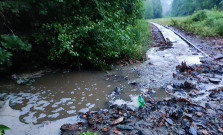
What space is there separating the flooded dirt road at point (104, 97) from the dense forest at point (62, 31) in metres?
0.86

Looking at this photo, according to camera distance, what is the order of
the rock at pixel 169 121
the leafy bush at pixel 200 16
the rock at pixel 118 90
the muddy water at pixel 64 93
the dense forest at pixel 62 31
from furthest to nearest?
1. the leafy bush at pixel 200 16
2. the dense forest at pixel 62 31
3. the rock at pixel 118 90
4. the muddy water at pixel 64 93
5. the rock at pixel 169 121

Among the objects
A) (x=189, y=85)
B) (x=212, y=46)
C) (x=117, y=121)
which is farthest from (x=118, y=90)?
(x=212, y=46)

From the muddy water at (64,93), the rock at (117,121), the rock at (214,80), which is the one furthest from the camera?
the rock at (214,80)

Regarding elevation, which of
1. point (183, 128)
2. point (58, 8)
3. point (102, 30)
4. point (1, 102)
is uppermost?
point (58, 8)

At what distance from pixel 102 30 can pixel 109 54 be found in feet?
3.58

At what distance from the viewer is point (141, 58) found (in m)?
8.07

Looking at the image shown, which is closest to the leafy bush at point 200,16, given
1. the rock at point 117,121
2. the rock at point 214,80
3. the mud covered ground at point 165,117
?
the rock at point 214,80

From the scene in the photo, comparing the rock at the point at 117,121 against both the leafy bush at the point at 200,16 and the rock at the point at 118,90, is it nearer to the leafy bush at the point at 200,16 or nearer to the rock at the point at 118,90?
the rock at the point at 118,90

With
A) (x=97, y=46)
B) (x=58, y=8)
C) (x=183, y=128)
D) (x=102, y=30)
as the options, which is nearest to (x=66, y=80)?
(x=97, y=46)

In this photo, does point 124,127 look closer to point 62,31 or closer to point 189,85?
point 189,85

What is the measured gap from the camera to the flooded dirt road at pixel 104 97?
330 centimetres

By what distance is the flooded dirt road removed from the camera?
130 inches

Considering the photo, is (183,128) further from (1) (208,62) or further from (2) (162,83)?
(1) (208,62)

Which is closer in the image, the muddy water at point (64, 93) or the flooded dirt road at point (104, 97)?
the flooded dirt road at point (104, 97)
